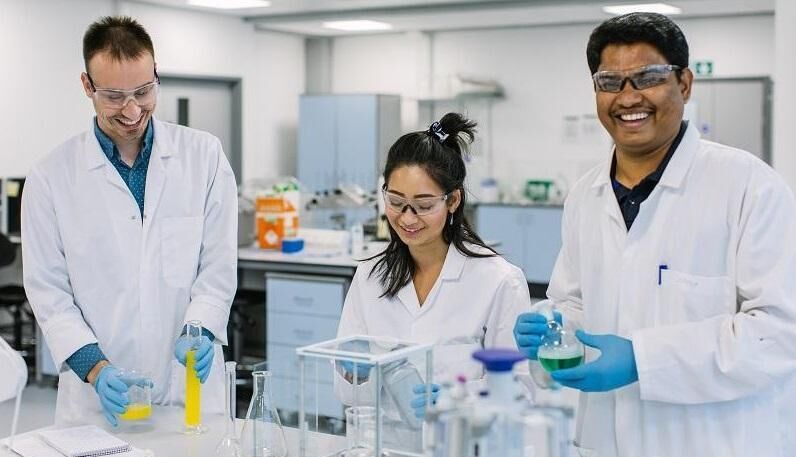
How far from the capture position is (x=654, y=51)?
1868 millimetres

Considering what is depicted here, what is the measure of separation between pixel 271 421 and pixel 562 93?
7.12 m

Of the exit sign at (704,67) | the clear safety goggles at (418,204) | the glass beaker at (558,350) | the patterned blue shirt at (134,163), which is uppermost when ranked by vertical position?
the exit sign at (704,67)

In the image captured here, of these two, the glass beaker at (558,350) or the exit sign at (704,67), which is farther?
the exit sign at (704,67)

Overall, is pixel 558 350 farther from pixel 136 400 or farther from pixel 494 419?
pixel 136 400

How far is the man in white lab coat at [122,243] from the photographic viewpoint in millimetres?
2377

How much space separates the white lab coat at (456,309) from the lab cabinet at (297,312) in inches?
103

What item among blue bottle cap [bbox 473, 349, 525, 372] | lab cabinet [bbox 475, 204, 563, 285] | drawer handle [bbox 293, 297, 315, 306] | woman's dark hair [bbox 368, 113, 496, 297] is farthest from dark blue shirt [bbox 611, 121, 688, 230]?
lab cabinet [bbox 475, 204, 563, 285]

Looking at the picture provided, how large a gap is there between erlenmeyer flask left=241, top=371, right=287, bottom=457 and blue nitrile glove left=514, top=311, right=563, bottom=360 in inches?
19.3

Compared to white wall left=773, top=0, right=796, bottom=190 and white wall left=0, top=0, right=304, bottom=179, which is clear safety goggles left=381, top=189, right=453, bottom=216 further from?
white wall left=0, top=0, right=304, bottom=179

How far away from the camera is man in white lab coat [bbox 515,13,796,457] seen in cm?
179

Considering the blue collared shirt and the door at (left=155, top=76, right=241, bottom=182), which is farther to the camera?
the door at (left=155, top=76, right=241, bottom=182)

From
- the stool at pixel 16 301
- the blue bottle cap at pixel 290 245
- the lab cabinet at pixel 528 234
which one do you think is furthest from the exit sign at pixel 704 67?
the stool at pixel 16 301

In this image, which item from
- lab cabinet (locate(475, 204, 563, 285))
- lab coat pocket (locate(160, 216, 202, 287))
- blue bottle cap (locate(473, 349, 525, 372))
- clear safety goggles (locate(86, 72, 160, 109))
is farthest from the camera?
lab cabinet (locate(475, 204, 563, 285))

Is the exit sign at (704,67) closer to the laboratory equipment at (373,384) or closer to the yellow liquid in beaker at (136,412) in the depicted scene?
the yellow liquid in beaker at (136,412)
